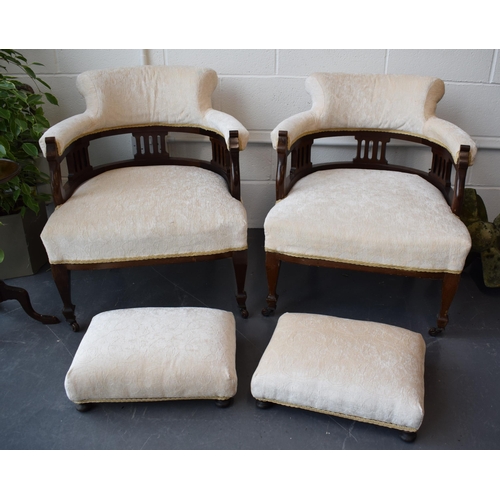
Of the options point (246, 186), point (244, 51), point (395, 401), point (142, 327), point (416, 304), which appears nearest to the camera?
point (395, 401)

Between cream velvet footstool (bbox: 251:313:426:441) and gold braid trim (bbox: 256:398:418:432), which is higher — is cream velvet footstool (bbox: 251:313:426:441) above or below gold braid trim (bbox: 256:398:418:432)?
above

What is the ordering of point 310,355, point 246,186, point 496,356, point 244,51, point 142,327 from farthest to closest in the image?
point 246,186
point 244,51
point 496,356
point 142,327
point 310,355

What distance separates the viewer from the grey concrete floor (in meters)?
1.75

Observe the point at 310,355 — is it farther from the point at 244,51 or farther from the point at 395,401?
the point at 244,51

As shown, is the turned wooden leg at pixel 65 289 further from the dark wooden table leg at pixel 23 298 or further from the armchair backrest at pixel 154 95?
the armchair backrest at pixel 154 95

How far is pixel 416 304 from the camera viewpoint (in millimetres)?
2406

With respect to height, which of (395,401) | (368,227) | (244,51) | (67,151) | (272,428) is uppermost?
(244,51)

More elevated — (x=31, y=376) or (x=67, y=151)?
(x=67, y=151)

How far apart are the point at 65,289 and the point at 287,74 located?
1504mm

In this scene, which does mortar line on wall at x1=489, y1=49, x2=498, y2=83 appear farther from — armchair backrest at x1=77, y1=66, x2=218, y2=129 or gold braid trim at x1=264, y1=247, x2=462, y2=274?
armchair backrest at x1=77, y1=66, x2=218, y2=129

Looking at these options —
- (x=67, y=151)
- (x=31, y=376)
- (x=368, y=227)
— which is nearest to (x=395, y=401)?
(x=368, y=227)

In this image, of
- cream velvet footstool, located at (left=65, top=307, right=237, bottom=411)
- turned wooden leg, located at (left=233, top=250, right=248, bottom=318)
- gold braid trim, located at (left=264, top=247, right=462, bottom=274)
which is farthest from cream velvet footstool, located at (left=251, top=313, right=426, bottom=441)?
turned wooden leg, located at (left=233, top=250, right=248, bottom=318)

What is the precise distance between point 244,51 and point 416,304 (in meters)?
1.47

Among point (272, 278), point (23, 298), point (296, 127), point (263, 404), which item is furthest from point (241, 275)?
point (23, 298)
